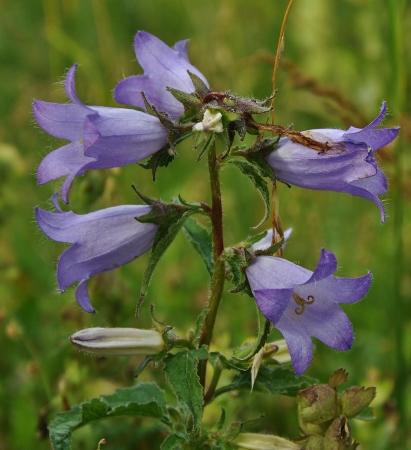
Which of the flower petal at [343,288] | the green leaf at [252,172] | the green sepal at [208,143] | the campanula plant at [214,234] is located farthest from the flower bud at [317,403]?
the green sepal at [208,143]

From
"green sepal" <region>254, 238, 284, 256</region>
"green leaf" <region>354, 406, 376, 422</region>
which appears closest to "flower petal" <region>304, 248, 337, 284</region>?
"green sepal" <region>254, 238, 284, 256</region>

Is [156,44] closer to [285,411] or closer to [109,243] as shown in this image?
[109,243]

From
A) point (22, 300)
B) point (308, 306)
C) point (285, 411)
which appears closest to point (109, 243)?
point (308, 306)

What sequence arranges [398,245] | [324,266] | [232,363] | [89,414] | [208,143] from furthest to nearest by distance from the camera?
[398,245] < [232,363] < [89,414] < [208,143] < [324,266]

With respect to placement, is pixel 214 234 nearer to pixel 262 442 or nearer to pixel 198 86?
pixel 198 86

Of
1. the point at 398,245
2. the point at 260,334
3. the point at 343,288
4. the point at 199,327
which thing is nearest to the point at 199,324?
the point at 199,327

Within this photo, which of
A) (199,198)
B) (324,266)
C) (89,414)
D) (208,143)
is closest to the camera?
(324,266)

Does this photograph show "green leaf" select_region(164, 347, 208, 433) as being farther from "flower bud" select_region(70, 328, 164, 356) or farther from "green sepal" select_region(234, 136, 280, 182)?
"green sepal" select_region(234, 136, 280, 182)
